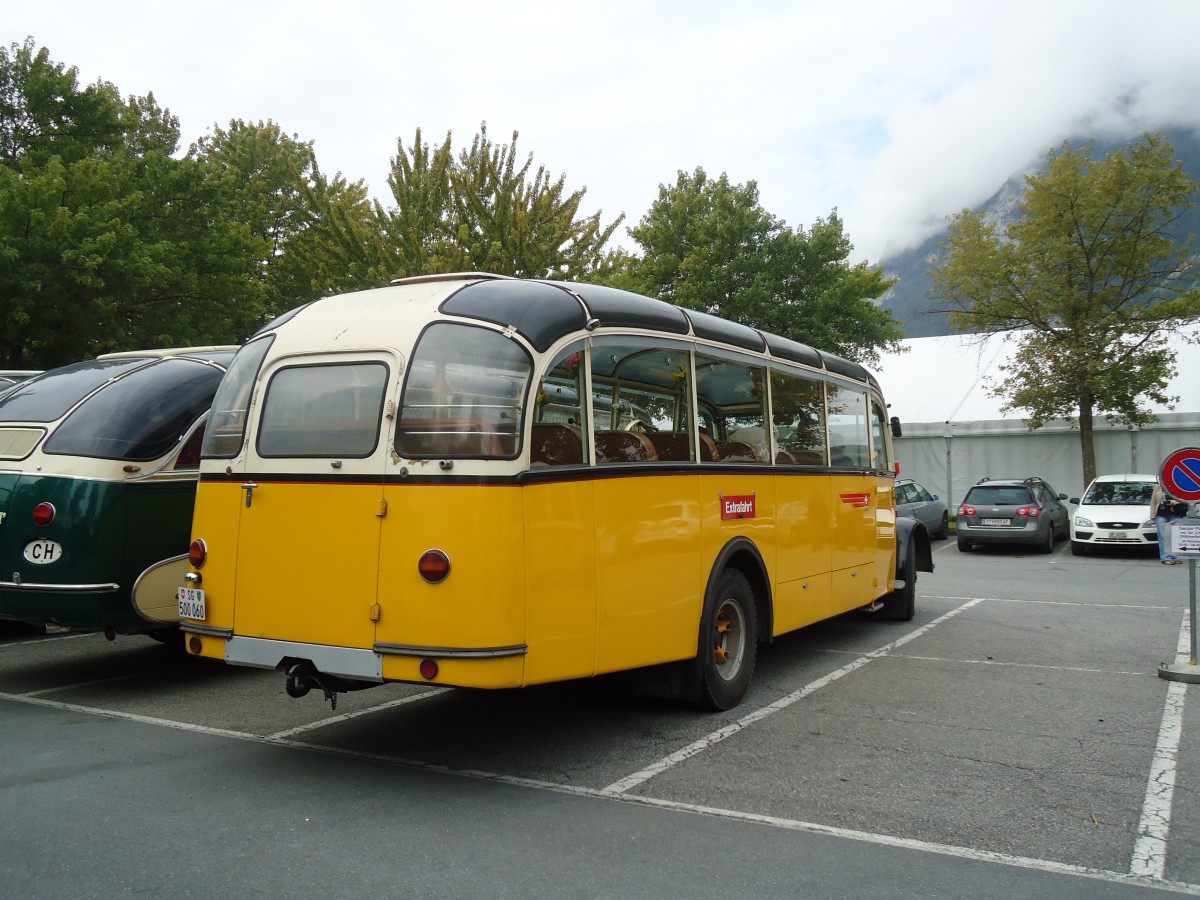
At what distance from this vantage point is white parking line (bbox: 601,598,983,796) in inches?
207

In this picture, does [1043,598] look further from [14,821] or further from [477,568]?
[14,821]

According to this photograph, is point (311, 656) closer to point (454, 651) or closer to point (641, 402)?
point (454, 651)

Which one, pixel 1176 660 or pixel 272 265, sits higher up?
pixel 272 265

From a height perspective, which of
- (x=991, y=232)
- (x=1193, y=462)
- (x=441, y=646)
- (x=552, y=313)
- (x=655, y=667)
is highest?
(x=991, y=232)

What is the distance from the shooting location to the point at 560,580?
200 inches

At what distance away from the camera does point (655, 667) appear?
6.49 m

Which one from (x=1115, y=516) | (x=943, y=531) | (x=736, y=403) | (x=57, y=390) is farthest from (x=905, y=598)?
(x=943, y=531)

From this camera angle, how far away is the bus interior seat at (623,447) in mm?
5582

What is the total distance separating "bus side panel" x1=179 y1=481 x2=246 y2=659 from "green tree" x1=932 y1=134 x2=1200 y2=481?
2225 cm

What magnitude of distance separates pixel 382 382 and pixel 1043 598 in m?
11.4

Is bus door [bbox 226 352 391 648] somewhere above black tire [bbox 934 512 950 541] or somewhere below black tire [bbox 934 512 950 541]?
above

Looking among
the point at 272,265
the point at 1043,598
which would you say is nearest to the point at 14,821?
the point at 1043,598

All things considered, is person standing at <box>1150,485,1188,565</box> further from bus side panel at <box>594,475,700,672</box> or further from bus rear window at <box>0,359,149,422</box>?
bus rear window at <box>0,359,149,422</box>

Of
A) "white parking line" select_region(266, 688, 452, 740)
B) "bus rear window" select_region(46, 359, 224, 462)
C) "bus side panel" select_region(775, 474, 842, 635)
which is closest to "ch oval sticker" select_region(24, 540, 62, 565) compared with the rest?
"bus rear window" select_region(46, 359, 224, 462)
